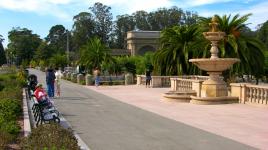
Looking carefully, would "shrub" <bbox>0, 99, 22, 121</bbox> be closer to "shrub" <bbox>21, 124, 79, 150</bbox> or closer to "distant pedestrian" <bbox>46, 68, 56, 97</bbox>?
"shrub" <bbox>21, 124, 79, 150</bbox>

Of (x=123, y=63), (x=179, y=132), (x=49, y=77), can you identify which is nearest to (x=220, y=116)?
(x=179, y=132)

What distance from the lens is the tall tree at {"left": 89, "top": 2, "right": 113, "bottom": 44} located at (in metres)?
128

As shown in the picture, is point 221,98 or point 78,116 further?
point 221,98

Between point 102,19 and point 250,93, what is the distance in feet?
358

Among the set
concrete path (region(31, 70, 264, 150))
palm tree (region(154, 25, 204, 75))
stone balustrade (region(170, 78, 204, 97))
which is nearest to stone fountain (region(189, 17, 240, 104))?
concrete path (region(31, 70, 264, 150))

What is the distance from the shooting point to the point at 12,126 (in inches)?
458

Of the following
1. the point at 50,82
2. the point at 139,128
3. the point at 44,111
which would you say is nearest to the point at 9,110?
the point at 44,111

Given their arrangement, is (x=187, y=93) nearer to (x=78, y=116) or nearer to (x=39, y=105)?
(x=78, y=116)

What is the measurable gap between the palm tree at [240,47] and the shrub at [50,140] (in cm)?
2164

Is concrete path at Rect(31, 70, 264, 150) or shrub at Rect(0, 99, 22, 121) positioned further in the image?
shrub at Rect(0, 99, 22, 121)

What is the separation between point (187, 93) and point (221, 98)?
7.65 ft

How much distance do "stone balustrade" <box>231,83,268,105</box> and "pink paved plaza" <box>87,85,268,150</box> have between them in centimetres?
48

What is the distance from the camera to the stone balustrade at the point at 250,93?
20953 mm

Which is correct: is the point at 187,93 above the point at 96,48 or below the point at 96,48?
below
